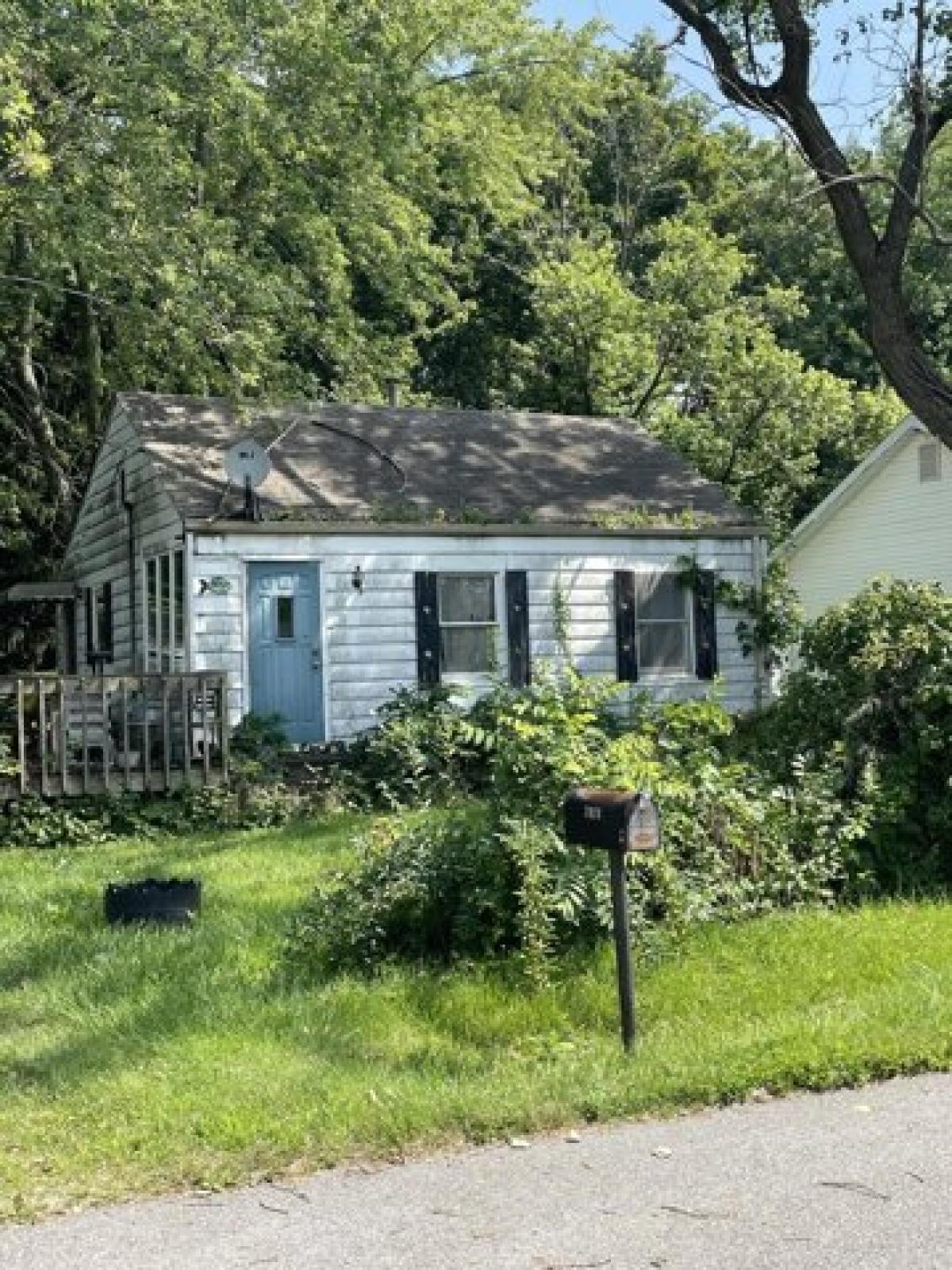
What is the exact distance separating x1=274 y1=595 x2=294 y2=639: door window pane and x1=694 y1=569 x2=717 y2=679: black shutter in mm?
5157

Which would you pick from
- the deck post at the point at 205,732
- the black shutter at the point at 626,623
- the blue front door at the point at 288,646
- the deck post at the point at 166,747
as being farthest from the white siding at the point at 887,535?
the deck post at the point at 166,747

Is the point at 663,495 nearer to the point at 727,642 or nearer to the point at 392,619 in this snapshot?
the point at 727,642

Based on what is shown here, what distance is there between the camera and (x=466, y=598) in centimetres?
1538

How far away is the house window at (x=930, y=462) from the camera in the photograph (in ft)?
73.7

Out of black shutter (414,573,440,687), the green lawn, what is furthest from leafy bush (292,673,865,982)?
black shutter (414,573,440,687)

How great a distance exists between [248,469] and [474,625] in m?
3.13

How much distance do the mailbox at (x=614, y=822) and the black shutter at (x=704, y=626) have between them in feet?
36.4

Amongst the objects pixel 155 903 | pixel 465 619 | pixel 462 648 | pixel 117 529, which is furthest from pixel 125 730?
pixel 117 529

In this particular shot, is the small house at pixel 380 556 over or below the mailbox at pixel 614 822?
over

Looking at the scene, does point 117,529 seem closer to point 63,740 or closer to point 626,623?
point 63,740

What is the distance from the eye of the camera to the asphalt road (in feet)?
11.9

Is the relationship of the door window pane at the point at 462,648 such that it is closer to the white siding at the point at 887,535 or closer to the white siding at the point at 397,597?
the white siding at the point at 397,597

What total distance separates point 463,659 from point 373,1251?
38.4ft

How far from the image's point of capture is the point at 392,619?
48.9ft
